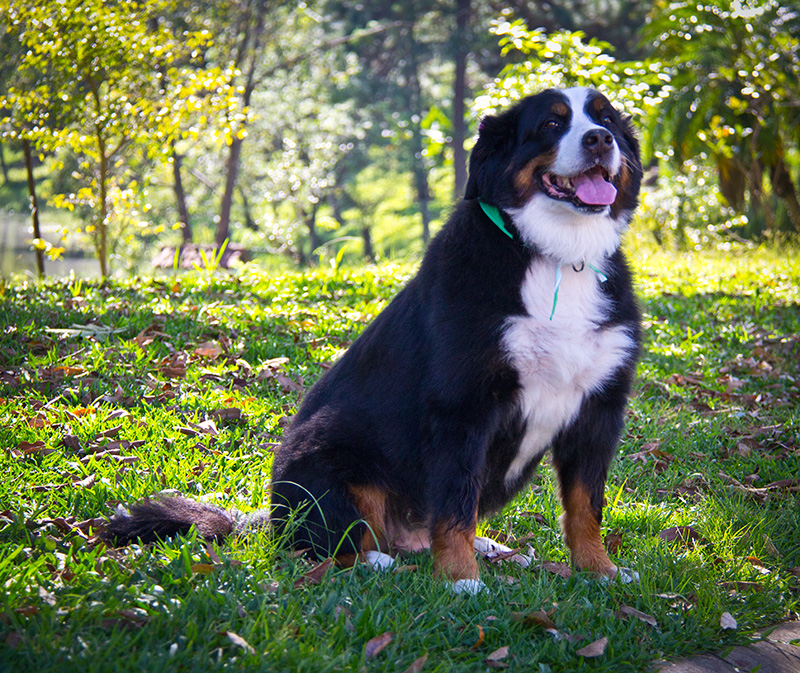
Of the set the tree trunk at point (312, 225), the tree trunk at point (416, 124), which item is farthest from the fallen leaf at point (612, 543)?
the tree trunk at point (312, 225)

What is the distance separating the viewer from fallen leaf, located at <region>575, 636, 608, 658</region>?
2170 millimetres

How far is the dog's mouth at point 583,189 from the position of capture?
9.11 feet

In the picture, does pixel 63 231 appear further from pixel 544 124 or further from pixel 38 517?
pixel 544 124

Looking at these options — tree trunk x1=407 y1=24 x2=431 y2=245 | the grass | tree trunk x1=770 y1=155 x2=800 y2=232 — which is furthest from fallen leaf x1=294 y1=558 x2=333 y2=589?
tree trunk x1=407 y1=24 x2=431 y2=245

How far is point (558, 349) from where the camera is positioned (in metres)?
2.58

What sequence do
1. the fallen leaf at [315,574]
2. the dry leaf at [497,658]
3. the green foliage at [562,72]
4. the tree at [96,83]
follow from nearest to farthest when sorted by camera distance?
the dry leaf at [497,658] < the fallen leaf at [315,574] < the tree at [96,83] < the green foliage at [562,72]

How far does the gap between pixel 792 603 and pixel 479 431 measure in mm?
1363

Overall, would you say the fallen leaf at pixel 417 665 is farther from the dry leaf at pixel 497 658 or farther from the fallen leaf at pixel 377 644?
the dry leaf at pixel 497 658

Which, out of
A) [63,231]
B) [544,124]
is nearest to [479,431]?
[544,124]

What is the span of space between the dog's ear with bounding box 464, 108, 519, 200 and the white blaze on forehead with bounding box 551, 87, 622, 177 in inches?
8.2

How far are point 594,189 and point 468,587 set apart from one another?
1.60 metres

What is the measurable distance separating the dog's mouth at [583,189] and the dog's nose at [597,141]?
0.09 m

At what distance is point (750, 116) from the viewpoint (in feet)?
43.6

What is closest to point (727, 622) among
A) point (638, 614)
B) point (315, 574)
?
point (638, 614)
